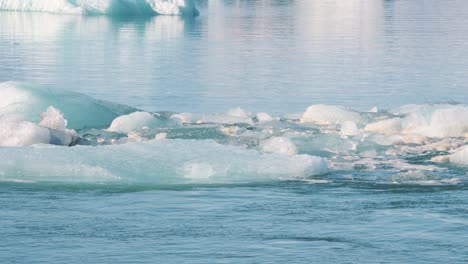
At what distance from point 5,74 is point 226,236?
1483cm

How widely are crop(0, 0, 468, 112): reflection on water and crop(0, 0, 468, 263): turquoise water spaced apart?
→ 11 cm

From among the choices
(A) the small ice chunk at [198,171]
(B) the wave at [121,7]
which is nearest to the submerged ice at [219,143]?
(A) the small ice chunk at [198,171]

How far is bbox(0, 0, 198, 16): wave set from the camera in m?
48.3

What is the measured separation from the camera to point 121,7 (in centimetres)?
4831

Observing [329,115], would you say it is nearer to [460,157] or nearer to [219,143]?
[219,143]

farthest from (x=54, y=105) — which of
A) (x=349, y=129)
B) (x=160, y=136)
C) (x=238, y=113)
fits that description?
(x=349, y=129)

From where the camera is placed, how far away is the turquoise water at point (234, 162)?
777 centimetres

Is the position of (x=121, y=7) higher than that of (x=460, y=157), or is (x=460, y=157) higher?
(x=121, y=7)

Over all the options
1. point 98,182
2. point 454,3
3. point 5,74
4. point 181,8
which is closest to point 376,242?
point 98,182

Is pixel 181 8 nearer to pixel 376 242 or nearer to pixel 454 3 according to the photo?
pixel 454 3

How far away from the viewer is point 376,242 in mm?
7777

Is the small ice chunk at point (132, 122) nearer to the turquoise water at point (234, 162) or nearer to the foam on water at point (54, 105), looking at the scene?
the turquoise water at point (234, 162)

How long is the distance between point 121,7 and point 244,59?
23998 mm

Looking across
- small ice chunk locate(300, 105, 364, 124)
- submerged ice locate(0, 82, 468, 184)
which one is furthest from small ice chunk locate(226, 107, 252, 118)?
small ice chunk locate(300, 105, 364, 124)
